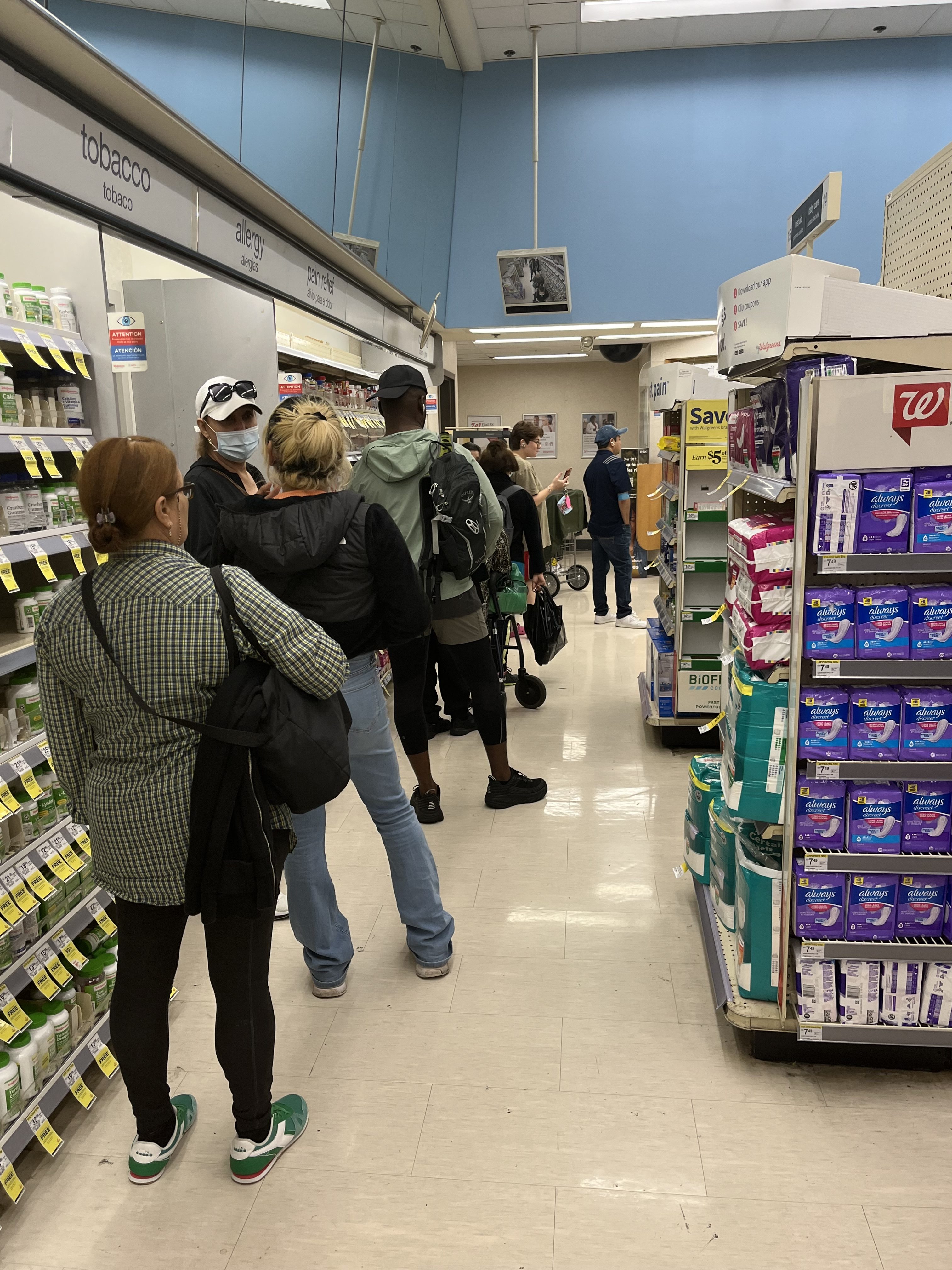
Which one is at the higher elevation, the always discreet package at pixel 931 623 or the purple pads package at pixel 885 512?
the purple pads package at pixel 885 512

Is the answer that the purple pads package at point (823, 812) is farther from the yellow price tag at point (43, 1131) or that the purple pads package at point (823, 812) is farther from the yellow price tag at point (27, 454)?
the yellow price tag at point (27, 454)

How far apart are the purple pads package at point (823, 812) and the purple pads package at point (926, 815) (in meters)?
0.15

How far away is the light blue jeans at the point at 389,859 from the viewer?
2533 mm

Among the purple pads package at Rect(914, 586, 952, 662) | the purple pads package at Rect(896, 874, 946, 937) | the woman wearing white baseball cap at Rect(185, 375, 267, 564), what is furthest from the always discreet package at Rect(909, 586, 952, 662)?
the woman wearing white baseball cap at Rect(185, 375, 267, 564)

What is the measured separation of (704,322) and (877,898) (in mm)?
8664

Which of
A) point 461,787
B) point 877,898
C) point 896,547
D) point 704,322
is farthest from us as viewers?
point 704,322

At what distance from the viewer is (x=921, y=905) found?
2273 mm

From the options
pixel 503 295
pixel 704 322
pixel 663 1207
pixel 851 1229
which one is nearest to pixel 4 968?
pixel 663 1207

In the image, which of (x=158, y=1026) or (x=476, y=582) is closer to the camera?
(x=158, y=1026)

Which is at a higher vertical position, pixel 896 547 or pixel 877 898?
pixel 896 547

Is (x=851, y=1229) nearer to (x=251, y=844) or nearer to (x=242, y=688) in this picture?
(x=251, y=844)

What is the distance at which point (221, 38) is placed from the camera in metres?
3.72

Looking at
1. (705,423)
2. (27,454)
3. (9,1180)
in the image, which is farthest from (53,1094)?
(705,423)

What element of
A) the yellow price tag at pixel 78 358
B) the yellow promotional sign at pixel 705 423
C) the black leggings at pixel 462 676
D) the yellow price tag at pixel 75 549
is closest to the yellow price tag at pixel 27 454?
the yellow price tag at pixel 75 549
